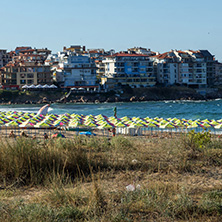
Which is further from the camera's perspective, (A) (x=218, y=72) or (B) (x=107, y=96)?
(A) (x=218, y=72)

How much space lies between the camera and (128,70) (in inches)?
3607

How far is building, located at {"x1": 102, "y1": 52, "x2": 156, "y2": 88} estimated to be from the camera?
90312 mm

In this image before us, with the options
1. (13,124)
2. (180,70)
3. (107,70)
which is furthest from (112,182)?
(180,70)

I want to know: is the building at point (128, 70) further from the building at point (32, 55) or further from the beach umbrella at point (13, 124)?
the beach umbrella at point (13, 124)

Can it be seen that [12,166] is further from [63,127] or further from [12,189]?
[63,127]

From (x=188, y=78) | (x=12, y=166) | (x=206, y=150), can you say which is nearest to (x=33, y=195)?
(x=12, y=166)

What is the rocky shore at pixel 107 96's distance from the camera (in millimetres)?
80250

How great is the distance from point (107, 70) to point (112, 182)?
3358 inches

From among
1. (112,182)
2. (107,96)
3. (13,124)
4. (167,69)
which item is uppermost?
(167,69)

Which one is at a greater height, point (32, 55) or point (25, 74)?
point (32, 55)

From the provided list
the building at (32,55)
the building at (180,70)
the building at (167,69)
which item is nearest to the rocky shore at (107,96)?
the building at (167,69)

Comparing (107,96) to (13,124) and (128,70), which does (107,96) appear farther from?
(13,124)

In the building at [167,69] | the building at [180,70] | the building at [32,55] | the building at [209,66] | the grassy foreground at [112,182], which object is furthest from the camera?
the building at [209,66]

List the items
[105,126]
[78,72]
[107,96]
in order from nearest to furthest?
[105,126]
[107,96]
[78,72]
